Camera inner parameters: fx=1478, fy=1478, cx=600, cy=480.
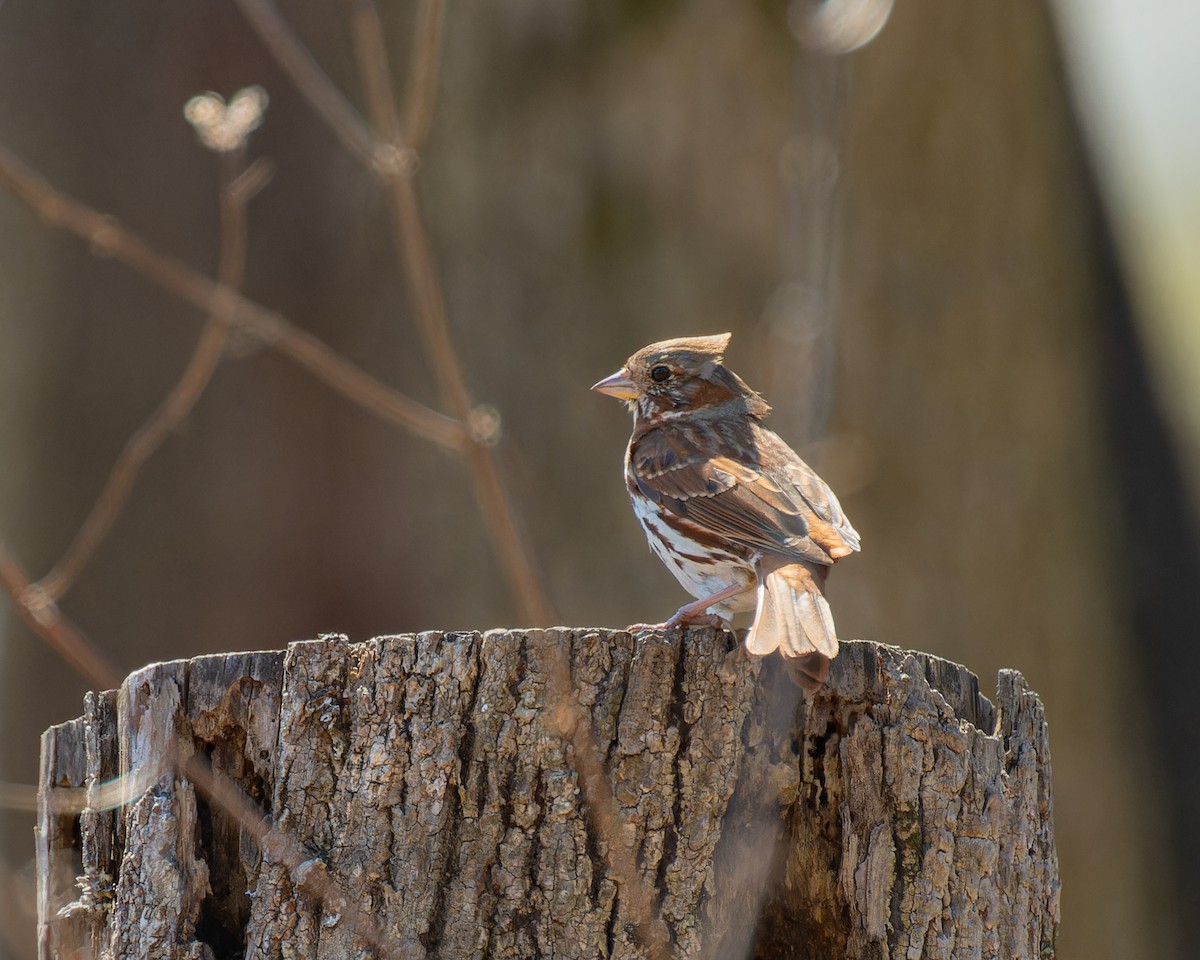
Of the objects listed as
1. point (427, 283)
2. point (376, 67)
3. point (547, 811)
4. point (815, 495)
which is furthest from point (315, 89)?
point (547, 811)

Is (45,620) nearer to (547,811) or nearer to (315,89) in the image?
(315,89)

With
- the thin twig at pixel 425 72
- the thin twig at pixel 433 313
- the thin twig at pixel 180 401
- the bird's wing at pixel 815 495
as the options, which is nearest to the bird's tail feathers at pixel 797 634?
the bird's wing at pixel 815 495

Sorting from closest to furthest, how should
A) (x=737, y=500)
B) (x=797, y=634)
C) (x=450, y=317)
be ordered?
1. (x=797, y=634)
2. (x=737, y=500)
3. (x=450, y=317)

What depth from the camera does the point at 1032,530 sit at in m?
7.38

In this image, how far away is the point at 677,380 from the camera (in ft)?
15.9

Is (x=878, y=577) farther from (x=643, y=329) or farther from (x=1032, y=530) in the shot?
(x=643, y=329)

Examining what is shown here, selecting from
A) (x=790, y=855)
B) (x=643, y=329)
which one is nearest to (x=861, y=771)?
(x=790, y=855)

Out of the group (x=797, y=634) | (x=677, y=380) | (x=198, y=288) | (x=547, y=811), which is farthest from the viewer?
(x=198, y=288)

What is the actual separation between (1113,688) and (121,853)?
5974 mm

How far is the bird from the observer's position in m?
3.74

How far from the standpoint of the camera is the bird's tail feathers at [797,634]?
2.87 m

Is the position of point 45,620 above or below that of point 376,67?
below

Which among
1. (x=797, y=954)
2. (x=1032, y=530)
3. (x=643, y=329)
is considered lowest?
(x=797, y=954)

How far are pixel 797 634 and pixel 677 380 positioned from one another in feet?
6.63
